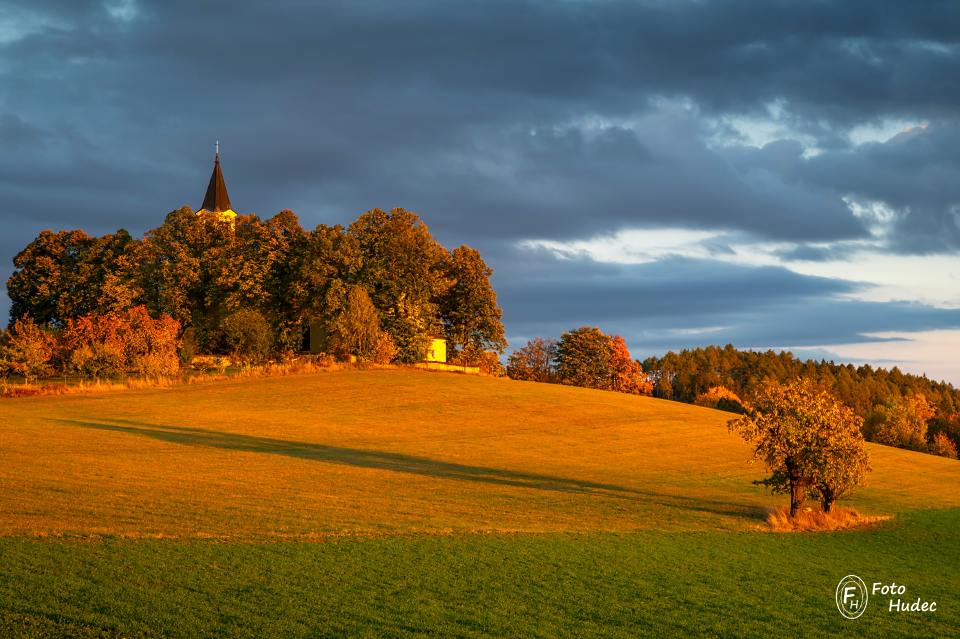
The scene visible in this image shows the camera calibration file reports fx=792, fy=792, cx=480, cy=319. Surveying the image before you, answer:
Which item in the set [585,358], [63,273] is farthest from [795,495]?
[585,358]

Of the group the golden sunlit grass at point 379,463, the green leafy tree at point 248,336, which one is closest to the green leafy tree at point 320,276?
the green leafy tree at point 248,336

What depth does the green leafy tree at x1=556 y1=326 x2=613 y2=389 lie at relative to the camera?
12144 cm

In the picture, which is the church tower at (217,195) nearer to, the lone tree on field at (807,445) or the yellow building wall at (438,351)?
the yellow building wall at (438,351)

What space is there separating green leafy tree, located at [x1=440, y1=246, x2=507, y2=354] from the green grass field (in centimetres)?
3846

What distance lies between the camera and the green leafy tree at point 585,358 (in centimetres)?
12144

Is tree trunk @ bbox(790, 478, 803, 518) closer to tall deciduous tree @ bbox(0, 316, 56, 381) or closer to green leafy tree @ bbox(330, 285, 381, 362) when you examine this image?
green leafy tree @ bbox(330, 285, 381, 362)

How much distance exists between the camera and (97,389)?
65.0m

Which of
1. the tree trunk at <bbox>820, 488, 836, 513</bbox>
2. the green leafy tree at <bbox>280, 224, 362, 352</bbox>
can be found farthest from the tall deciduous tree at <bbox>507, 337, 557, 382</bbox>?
the tree trunk at <bbox>820, 488, 836, 513</bbox>

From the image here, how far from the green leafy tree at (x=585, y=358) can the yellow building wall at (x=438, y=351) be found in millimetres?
31515

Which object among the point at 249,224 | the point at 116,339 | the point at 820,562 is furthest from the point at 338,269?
the point at 820,562

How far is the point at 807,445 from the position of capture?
101ft

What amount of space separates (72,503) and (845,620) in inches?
891

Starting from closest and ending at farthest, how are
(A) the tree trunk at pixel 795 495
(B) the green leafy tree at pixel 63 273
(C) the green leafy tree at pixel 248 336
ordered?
(A) the tree trunk at pixel 795 495 → (C) the green leafy tree at pixel 248 336 → (B) the green leafy tree at pixel 63 273

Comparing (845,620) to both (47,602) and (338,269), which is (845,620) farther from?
(338,269)
